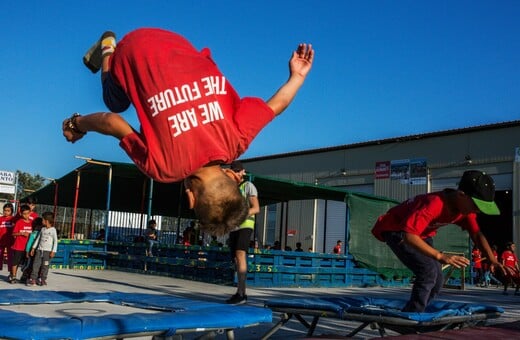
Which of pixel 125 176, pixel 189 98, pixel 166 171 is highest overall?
pixel 125 176

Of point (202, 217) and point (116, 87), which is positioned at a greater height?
point (116, 87)

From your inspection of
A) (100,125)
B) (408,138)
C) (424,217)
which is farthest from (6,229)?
(408,138)

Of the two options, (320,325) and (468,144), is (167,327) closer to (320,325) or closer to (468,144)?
(320,325)

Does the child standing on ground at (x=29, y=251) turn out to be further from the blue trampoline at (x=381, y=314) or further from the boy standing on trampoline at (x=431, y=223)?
the boy standing on trampoline at (x=431, y=223)

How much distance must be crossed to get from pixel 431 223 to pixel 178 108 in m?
3.00

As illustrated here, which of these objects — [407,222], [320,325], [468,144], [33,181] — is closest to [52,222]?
[320,325]

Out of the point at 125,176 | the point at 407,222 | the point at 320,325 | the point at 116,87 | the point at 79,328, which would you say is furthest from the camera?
the point at 125,176

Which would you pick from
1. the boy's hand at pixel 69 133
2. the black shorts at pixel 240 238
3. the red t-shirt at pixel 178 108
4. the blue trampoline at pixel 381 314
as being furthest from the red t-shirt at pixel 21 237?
the red t-shirt at pixel 178 108

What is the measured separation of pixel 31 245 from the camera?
10.4m

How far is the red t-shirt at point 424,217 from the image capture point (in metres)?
4.70

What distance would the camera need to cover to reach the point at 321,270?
12977mm

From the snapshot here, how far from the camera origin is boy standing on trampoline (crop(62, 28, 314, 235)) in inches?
106

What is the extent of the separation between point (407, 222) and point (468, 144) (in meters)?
20.2

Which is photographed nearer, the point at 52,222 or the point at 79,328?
the point at 79,328
